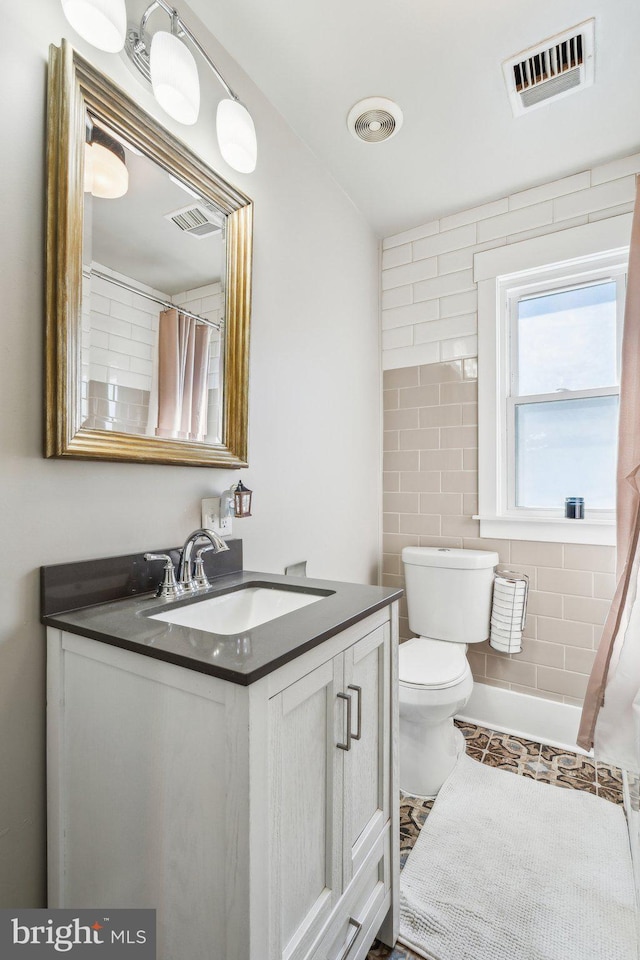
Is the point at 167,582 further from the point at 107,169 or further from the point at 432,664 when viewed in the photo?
the point at 432,664

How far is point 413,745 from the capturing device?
1768mm

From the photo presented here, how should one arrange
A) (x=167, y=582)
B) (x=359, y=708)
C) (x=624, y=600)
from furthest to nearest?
(x=624, y=600)
(x=167, y=582)
(x=359, y=708)

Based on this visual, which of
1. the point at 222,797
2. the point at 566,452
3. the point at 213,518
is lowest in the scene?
the point at 222,797

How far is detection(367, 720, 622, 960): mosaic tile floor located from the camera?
5.32 ft

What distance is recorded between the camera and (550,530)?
208 centimetres

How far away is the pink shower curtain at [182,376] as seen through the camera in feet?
4.16

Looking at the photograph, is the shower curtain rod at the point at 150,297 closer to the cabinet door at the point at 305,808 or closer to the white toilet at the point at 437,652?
the cabinet door at the point at 305,808

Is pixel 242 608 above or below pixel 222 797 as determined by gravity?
above

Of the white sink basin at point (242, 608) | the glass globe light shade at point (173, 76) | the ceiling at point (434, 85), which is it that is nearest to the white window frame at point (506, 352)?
the ceiling at point (434, 85)

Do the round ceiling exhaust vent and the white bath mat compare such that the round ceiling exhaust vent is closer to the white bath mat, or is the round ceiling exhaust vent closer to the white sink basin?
the white sink basin

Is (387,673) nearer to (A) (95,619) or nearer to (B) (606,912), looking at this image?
(A) (95,619)

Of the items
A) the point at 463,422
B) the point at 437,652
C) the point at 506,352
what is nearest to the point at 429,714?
the point at 437,652

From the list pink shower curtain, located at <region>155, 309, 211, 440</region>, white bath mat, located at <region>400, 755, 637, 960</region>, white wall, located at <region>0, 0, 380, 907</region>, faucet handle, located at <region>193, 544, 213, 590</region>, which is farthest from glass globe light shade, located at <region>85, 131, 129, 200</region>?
white bath mat, located at <region>400, 755, 637, 960</region>

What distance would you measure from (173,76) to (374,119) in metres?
0.92
